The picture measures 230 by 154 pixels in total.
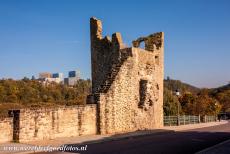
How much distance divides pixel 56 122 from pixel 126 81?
7220 millimetres

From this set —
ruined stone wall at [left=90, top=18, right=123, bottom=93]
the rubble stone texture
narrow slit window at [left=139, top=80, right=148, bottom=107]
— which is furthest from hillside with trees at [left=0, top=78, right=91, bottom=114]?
narrow slit window at [left=139, top=80, right=148, bottom=107]

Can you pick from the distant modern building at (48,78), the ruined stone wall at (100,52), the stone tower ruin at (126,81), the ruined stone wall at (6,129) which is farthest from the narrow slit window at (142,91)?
the distant modern building at (48,78)

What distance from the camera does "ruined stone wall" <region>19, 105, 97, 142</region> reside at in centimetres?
1777

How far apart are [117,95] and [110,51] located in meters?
5.39

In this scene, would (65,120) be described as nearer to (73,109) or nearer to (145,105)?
(73,109)

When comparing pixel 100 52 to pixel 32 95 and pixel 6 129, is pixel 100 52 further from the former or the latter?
pixel 32 95

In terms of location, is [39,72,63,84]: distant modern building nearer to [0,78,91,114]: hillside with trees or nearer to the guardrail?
[0,78,91,114]: hillside with trees

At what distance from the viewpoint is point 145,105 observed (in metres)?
26.6

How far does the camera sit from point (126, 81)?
24844mm

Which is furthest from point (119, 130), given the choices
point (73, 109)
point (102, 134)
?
point (73, 109)

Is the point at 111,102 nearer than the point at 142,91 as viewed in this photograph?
Yes

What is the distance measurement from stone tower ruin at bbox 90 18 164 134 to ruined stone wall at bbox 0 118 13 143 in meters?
6.51

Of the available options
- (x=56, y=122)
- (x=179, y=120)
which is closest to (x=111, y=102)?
(x=56, y=122)

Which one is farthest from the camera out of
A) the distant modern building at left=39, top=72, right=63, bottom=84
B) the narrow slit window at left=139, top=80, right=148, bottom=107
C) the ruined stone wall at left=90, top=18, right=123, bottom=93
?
the distant modern building at left=39, top=72, right=63, bottom=84
